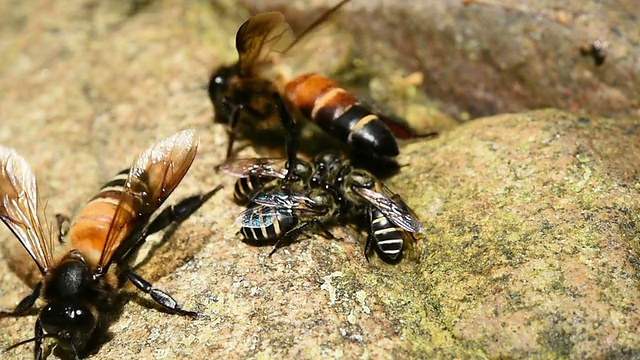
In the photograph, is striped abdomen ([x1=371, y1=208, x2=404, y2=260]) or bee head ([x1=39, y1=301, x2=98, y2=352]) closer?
bee head ([x1=39, y1=301, x2=98, y2=352])

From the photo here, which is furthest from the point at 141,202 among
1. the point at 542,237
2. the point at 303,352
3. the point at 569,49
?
the point at 569,49

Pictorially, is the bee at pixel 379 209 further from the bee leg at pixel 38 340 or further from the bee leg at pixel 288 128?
the bee leg at pixel 38 340

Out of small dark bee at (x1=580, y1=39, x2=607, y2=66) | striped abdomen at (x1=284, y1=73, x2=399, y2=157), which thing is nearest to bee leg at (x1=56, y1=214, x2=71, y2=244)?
striped abdomen at (x1=284, y1=73, x2=399, y2=157)

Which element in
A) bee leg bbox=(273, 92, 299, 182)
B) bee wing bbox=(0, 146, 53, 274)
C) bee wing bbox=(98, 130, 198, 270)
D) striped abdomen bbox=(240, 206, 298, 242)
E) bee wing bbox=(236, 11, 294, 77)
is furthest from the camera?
bee wing bbox=(236, 11, 294, 77)

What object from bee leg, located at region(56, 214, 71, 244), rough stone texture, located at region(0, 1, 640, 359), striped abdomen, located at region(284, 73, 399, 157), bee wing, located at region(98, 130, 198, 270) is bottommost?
rough stone texture, located at region(0, 1, 640, 359)

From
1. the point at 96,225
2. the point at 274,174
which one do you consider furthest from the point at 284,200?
the point at 96,225

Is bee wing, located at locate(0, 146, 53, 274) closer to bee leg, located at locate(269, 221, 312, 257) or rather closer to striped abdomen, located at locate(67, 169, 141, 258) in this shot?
striped abdomen, located at locate(67, 169, 141, 258)
